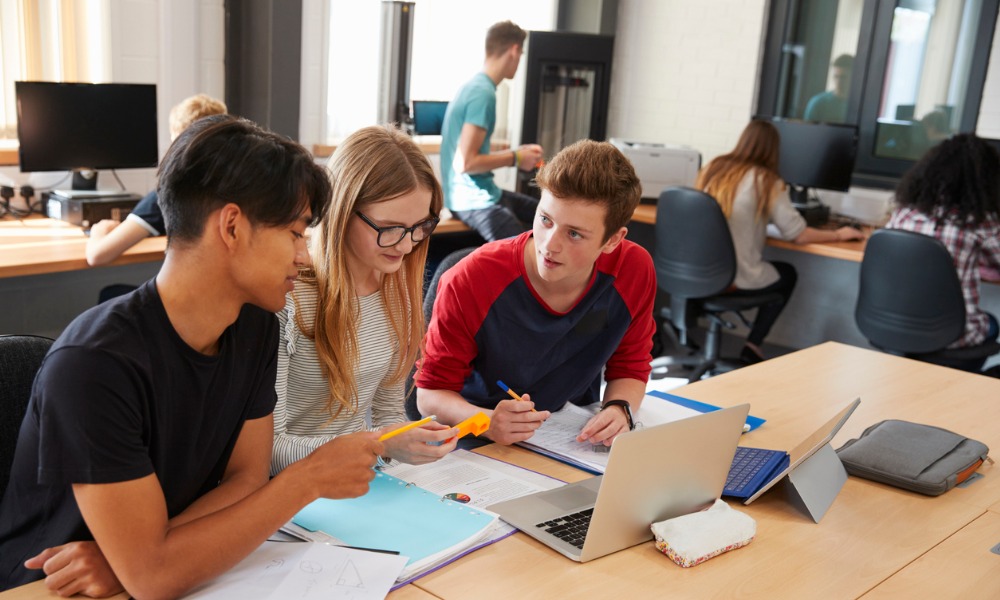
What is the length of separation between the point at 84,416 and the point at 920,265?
3053 mm

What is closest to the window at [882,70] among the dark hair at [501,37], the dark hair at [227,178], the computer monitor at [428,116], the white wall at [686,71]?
the white wall at [686,71]

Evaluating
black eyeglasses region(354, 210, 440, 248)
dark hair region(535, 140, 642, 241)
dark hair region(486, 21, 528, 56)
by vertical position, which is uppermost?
dark hair region(486, 21, 528, 56)

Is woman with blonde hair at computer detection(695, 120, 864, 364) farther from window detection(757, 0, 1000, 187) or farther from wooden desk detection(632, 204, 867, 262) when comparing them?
window detection(757, 0, 1000, 187)

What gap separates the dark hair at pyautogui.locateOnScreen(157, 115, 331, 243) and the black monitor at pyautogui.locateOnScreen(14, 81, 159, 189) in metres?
2.37

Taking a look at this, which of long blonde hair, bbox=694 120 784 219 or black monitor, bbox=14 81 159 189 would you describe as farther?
long blonde hair, bbox=694 120 784 219

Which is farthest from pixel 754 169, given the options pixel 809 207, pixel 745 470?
pixel 745 470

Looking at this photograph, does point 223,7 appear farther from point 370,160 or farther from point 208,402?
point 208,402

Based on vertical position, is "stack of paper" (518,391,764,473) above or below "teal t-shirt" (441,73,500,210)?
below

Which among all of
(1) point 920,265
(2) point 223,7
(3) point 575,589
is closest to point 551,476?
(3) point 575,589

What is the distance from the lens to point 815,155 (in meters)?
4.42

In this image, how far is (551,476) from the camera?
156 cm

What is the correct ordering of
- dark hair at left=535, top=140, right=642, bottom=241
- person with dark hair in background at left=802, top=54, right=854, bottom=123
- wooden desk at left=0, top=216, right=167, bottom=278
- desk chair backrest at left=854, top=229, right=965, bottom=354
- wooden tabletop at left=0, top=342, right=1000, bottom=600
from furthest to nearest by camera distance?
person with dark hair in background at left=802, top=54, right=854, bottom=123
desk chair backrest at left=854, top=229, right=965, bottom=354
wooden desk at left=0, top=216, right=167, bottom=278
dark hair at left=535, top=140, right=642, bottom=241
wooden tabletop at left=0, top=342, right=1000, bottom=600

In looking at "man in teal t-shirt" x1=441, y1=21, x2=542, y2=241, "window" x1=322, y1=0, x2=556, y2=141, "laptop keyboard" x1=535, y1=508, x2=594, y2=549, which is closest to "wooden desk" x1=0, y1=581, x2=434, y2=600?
"laptop keyboard" x1=535, y1=508, x2=594, y2=549

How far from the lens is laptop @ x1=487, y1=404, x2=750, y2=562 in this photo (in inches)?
49.8
